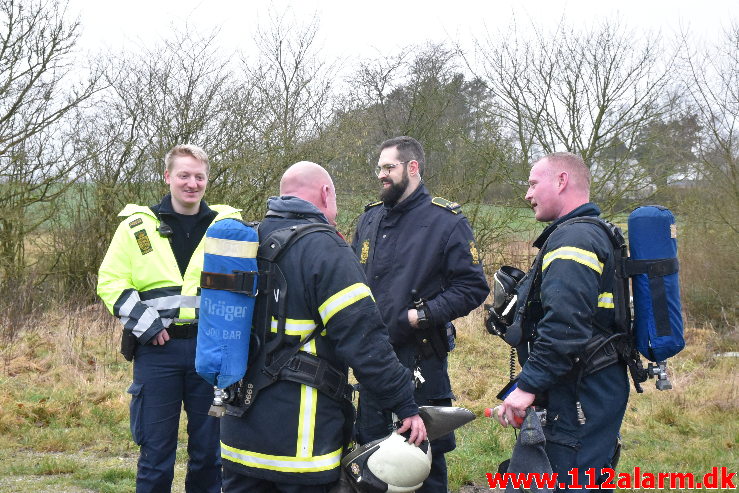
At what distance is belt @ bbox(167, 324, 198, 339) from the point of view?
3.66m

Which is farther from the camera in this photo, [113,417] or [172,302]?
[113,417]

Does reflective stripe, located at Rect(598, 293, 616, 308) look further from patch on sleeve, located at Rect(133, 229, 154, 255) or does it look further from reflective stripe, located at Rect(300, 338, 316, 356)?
patch on sleeve, located at Rect(133, 229, 154, 255)

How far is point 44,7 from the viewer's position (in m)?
10.8

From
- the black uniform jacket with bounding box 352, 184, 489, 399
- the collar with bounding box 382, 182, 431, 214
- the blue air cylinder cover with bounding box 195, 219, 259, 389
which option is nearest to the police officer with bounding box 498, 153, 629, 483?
the black uniform jacket with bounding box 352, 184, 489, 399

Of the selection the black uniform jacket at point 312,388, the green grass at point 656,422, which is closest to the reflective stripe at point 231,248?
the black uniform jacket at point 312,388

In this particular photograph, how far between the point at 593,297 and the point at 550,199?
574 millimetres

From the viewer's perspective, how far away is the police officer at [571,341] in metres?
2.86

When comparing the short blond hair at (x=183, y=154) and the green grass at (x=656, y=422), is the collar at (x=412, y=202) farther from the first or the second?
the green grass at (x=656, y=422)

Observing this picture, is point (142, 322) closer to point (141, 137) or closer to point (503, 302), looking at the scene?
point (503, 302)

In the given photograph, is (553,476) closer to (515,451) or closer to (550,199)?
(515,451)

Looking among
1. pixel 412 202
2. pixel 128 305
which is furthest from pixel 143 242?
pixel 412 202

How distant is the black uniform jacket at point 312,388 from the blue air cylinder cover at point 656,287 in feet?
3.91

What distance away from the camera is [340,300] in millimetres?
2617

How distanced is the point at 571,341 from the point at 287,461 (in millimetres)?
1293
